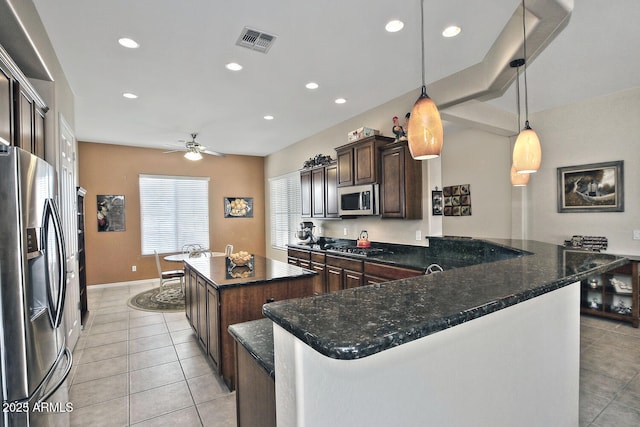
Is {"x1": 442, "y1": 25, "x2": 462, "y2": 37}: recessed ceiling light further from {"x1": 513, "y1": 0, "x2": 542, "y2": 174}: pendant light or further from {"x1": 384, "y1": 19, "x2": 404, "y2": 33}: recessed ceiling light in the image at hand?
{"x1": 513, "y1": 0, "x2": 542, "y2": 174}: pendant light

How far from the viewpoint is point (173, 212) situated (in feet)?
23.3

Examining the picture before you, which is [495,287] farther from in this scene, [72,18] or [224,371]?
[72,18]

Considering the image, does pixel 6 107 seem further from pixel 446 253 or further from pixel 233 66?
pixel 446 253

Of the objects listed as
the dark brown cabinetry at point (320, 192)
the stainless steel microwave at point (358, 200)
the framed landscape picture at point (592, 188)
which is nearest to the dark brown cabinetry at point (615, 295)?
the framed landscape picture at point (592, 188)

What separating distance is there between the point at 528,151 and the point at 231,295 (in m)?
2.56

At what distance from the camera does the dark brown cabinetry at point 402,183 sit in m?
3.77

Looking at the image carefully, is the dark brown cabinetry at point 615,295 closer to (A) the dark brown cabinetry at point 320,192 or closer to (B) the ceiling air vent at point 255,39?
(A) the dark brown cabinetry at point 320,192

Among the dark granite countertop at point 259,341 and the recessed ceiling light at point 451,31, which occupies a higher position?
the recessed ceiling light at point 451,31

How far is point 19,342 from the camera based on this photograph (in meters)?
1.33

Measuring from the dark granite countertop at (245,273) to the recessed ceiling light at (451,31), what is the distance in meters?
2.39

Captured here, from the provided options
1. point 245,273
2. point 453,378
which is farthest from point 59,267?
point 453,378

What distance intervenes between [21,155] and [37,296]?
680 mm

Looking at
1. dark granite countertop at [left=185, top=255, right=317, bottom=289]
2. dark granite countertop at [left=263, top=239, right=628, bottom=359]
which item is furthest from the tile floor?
dark granite countertop at [left=263, top=239, right=628, bottom=359]

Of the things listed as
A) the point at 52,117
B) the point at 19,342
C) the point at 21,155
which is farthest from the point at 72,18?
the point at 19,342
